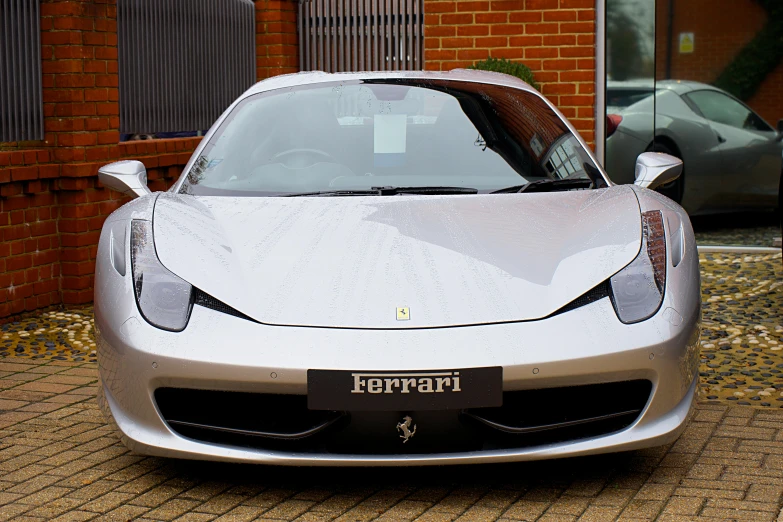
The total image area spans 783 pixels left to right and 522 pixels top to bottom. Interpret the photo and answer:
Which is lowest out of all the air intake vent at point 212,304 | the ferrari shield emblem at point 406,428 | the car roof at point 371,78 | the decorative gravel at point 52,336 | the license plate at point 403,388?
the decorative gravel at point 52,336

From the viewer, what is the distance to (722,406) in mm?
4852

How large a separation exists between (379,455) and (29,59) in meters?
4.71

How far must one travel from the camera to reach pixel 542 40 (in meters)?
9.77

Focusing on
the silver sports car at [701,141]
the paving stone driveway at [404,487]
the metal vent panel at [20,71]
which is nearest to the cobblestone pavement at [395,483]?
the paving stone driveway at [404,487]

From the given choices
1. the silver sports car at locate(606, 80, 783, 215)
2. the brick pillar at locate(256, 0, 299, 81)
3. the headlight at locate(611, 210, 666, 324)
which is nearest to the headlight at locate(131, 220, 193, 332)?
the headlight at locate(611, 210, 666, 324)

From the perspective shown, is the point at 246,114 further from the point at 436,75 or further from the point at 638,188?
the point at 638,188

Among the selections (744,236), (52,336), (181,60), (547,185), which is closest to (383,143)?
(547,185)

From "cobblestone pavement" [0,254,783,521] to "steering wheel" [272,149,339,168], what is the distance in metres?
1.28

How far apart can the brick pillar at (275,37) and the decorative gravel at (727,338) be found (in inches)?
167

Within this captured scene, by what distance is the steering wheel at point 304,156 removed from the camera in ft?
15.1

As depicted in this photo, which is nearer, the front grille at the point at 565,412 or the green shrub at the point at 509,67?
the front grille at the point at 565,412

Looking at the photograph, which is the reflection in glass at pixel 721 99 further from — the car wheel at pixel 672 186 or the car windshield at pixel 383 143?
the car windshield at pixel 383 143

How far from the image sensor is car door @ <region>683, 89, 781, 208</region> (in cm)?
963

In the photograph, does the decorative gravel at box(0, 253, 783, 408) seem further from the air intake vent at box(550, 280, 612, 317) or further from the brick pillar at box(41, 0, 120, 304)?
the air intake vent at box(550, 280, 612, 317)
